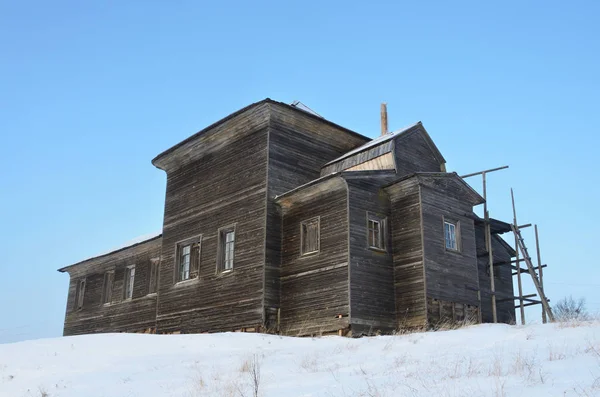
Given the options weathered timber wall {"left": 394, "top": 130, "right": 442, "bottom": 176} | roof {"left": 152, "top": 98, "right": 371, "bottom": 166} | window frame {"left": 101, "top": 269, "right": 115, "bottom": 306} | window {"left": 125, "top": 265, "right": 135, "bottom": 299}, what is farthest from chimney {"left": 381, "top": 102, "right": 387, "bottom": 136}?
window frame {"left": 101, "top": 269, "right": 115, "bottom": 306}

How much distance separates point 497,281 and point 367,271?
28.5 feet

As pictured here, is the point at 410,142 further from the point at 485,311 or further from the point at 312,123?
the point at 485,311

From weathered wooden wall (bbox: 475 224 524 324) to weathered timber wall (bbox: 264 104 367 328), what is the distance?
7220 millimetres

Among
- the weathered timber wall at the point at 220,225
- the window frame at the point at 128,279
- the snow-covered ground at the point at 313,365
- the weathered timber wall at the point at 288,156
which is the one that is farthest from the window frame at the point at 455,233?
the window frame at the point at 128,279

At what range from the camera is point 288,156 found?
78.0 feet

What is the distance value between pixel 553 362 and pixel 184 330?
17391mm

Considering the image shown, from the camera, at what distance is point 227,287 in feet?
75.7

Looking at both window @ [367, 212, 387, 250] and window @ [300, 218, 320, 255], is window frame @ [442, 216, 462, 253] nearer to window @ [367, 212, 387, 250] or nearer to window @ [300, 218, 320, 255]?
window @ [367, 212, 387, 250]

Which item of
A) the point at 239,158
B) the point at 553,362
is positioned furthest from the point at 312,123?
the point at 553,362

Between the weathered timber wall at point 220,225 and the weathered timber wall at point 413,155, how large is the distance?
5236 millimetres

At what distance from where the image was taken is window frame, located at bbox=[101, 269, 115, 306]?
32844 millimetres

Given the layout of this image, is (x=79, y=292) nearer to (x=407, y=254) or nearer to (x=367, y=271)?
(x=367, y=271)

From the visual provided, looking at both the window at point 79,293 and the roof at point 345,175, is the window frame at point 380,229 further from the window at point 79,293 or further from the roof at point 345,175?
the window at point 79,293

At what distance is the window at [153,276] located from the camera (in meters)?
29.3
